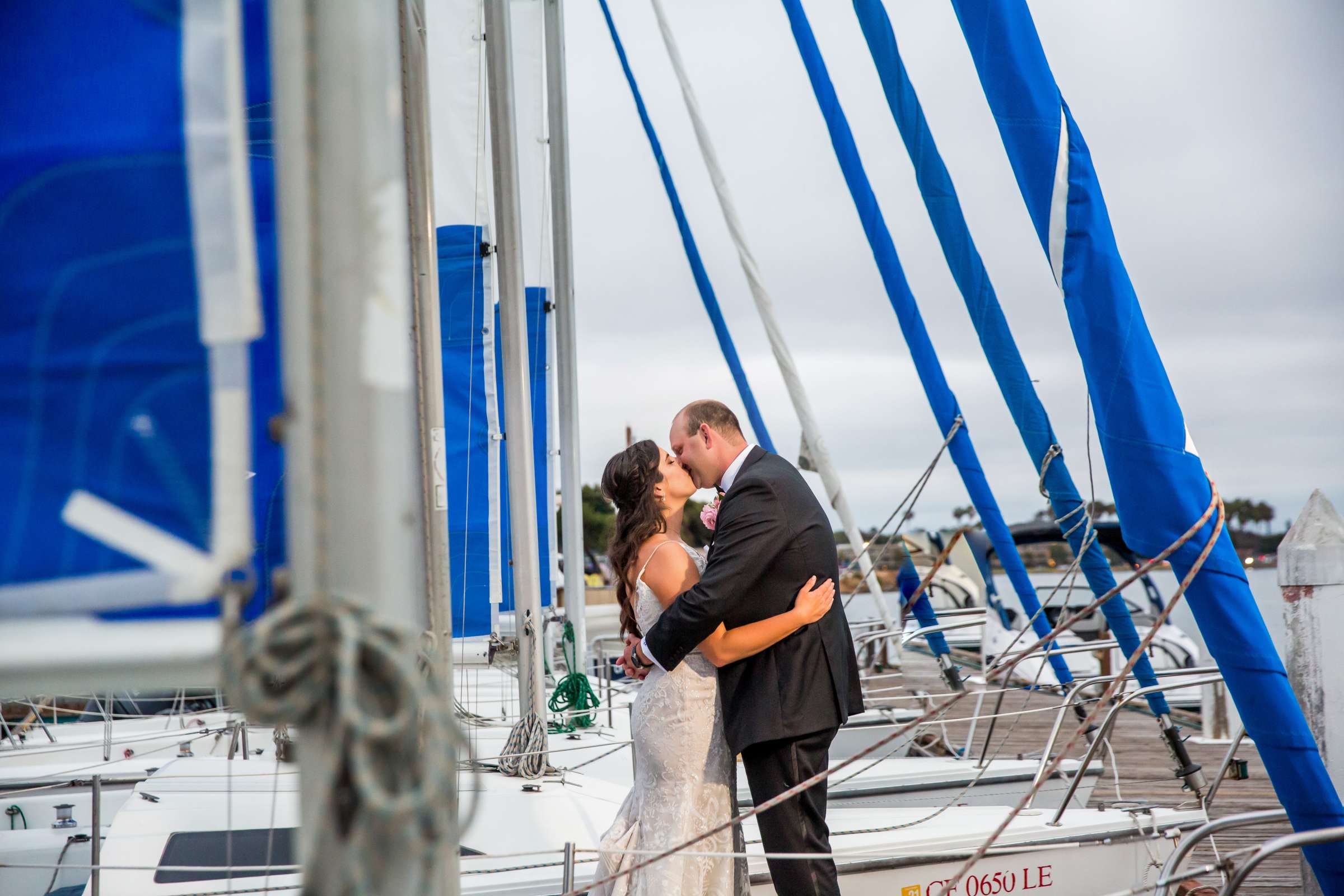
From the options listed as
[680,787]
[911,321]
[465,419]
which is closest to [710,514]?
[680,787]

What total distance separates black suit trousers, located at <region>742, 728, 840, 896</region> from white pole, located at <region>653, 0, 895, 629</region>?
4.00m

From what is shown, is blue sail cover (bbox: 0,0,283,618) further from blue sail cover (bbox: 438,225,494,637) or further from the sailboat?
blue sail cover (bbox: 438,225,494,637)

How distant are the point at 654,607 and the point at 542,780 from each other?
1.34 metres

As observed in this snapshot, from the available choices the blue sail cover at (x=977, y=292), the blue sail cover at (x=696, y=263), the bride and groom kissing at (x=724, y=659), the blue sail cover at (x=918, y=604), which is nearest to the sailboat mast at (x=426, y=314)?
the bride and groom kissing at (x=724, y=659)

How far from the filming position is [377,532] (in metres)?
1.16

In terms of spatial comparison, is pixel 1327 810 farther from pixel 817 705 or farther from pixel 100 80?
pixel 100 80

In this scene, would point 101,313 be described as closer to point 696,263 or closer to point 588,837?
point 588,837

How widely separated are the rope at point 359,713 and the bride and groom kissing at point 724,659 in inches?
74.9

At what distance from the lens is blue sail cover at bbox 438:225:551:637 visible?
23.1ft

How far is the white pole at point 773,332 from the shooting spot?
6.94 metres

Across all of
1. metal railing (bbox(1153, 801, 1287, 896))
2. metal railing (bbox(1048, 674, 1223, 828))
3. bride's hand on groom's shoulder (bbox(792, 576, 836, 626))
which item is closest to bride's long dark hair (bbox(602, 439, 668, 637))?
bride's hand on groom's shoulder (bbox(792, 576, 836, 626))

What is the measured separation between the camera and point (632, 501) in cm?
344

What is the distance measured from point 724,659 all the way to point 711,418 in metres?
0.79

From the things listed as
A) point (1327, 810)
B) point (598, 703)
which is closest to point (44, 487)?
point (1327, 810)
